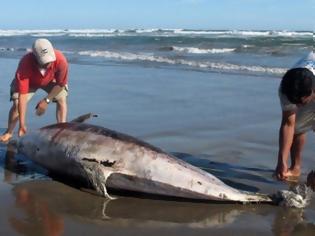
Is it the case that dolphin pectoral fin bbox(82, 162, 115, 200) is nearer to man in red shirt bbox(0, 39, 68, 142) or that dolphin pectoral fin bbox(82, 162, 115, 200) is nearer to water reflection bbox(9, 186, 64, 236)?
water reflection bbox(9, 186, 64, 236)

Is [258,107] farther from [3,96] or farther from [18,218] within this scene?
[18,218]

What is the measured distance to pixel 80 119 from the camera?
5605mm

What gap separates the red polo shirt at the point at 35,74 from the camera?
6477mm

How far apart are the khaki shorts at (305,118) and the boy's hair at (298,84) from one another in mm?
614

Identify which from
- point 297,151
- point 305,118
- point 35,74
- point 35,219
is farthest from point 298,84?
point 35,74

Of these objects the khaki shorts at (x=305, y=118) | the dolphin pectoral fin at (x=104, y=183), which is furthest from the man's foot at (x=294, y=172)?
the dolphin pectoral fin at (x=104, y=183)

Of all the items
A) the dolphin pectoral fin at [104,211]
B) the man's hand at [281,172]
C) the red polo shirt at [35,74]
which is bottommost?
the dolphin pectoral fin at [104,211]

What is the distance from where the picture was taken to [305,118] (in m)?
Answer: 5.18

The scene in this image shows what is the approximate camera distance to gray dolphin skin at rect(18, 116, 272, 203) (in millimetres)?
4441

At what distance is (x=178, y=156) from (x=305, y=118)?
149cm

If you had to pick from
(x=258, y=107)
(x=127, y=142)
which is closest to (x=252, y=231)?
(x=127, y=142)

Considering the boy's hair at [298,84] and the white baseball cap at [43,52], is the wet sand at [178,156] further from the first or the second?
the white baseball cap at [43,52]

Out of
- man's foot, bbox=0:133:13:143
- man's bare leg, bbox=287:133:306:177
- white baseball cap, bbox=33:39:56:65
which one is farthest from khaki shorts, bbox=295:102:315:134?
man's foot, bbox=0:133:13:143

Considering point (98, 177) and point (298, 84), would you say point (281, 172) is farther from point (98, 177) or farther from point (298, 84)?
point (98, 177)
